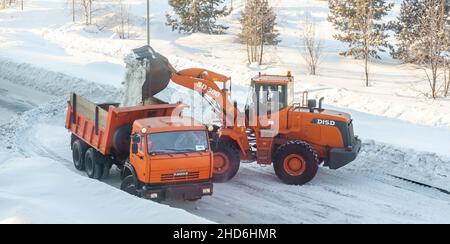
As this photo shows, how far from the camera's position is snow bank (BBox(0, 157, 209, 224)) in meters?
11.1

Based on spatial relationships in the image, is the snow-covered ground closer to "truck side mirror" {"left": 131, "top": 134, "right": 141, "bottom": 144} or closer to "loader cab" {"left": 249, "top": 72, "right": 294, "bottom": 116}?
"truck side mirror" {"left": 131, "top": 134, "right": 141, "bottom": 144}

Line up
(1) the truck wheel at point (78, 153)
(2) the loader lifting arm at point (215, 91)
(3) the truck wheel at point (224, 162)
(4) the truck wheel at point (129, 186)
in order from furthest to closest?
1. (1) the truck wheel at point (78, 153)
2. (2) the loader lifting arm at point (215, 91)
3. (3) the truck wheel at point (224, 162)
4. (4) the truck wheel at point (129, 186)

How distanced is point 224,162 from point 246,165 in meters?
1.96

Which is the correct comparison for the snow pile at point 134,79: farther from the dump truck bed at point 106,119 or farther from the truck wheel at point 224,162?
the truck wheel at point 224,162

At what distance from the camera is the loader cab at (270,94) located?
16.1 m

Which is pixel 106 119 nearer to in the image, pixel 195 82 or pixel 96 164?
pixel 96 164

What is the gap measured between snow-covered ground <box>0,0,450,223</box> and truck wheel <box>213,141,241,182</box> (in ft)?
1.13

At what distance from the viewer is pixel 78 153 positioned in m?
17.6

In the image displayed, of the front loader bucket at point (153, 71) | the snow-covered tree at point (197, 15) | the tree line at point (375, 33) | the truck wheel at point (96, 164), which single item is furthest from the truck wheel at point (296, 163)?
the snow-covered tree at point (197, 15)

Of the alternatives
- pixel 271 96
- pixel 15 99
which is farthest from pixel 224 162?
pixel 15 99

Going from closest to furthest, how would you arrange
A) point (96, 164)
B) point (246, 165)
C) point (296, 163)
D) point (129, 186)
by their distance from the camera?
point (129, 186), point (296, 163), point (96, 164), point (246, 165)

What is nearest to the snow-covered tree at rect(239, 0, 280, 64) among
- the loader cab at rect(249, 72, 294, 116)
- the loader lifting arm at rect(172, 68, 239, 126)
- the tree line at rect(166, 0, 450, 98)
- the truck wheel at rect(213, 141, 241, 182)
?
the tree line at rect(166, 0, 450, 98)

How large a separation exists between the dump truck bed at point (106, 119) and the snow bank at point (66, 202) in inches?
54.9

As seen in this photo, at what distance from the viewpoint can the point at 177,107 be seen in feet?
53.1
